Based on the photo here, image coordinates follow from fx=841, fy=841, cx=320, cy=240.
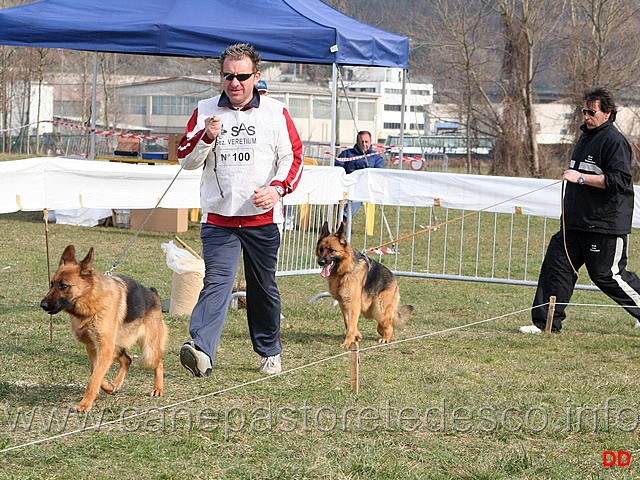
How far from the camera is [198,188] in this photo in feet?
23.4

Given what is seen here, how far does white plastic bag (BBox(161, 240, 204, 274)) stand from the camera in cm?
737

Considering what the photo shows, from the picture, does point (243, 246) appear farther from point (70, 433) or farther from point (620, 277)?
point (620, 277)

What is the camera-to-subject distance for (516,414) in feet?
15.0

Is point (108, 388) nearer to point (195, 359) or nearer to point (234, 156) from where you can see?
point (195, 359)

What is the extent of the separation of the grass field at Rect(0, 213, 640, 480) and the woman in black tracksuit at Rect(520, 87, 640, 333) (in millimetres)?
587

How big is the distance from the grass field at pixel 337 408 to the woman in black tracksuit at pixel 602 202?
1.92 ft

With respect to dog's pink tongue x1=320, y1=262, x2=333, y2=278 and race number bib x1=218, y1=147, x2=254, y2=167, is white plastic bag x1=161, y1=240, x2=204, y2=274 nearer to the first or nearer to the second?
dog's pink tongue x1=320, y1=262, x2=333, y2=278

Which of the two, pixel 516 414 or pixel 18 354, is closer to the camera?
pixel 516 414

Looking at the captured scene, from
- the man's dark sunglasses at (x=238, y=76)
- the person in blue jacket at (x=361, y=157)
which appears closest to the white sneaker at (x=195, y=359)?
the man's dark sunglasses at (x=238, y=76)

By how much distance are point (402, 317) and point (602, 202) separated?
1839 millimetres

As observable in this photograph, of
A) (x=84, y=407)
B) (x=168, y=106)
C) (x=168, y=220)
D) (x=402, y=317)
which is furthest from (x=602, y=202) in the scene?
(x=168, y=106)

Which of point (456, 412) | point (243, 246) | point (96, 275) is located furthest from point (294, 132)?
point (456, 412)

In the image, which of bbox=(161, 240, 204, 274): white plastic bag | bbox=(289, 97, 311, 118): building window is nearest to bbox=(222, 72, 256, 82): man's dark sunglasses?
bbox=(161, 240, 204, 274): white plastic bag

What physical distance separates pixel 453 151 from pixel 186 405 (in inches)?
1392
